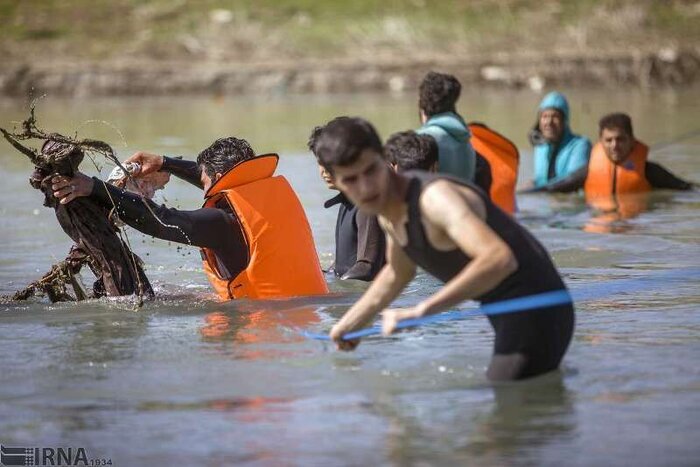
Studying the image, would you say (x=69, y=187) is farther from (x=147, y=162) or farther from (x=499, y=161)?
(x=499, y=161)

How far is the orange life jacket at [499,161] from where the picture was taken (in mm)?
11461

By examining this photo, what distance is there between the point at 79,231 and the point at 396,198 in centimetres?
282

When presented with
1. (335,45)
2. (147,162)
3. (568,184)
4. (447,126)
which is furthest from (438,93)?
(335,45)

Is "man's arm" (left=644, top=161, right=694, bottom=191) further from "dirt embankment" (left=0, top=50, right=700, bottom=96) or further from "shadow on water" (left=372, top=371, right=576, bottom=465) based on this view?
"dirt embankment" (left=0, top=50, right=700, bottom=96)

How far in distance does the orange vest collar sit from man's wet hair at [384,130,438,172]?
65cm

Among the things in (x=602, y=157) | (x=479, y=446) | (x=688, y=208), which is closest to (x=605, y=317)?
(x=479, y=446)

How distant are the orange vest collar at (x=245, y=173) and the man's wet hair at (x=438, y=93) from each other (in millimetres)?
2488

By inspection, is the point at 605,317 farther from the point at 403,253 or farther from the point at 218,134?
the point at 218,134

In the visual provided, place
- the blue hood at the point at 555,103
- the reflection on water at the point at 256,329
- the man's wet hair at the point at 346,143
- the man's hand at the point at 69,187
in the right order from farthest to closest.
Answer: the blue hood at the point at 555,103 → the man's hand at the point at 69,187 → the reflection on water at the point at 256,329 → the man's wet hair at the point at 346,143

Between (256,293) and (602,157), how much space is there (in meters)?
6.04

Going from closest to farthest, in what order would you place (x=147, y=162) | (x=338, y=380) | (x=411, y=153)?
(x=338, y=380), (x=411, y=153), (x=147, y=162)

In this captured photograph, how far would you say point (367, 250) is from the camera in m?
8.13

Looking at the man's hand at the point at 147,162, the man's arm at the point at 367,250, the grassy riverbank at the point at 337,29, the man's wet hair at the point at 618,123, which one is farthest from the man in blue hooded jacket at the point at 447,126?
the grassy riverbank at the point at 337,29

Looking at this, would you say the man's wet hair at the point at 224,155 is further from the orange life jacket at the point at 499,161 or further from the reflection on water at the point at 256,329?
the orange life jacket at the point at 499,161
